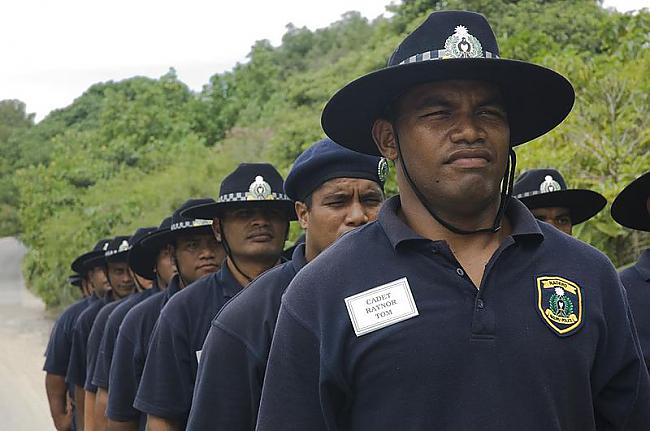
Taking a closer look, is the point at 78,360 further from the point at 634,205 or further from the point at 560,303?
the point at 560,303

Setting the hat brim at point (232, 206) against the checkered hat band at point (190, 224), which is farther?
the checkered hat band at point (190, 224)

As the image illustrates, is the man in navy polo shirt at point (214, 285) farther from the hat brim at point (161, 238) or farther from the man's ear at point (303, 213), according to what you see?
the hat brim at point (161, 238)

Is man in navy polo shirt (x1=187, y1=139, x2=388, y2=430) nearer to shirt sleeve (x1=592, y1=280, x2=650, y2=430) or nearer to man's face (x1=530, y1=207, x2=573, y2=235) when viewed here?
shirt sleeve (x1=592, y1=280, x2=650, y2=430)

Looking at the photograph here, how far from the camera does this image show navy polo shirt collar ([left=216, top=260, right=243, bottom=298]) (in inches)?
195

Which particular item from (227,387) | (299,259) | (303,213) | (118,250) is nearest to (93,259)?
(118,250)

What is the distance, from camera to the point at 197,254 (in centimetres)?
657

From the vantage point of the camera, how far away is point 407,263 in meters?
2.51

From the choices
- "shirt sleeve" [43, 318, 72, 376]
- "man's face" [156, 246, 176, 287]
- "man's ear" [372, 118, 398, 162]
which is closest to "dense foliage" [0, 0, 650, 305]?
"man's face" [156, 246, 176, 287]

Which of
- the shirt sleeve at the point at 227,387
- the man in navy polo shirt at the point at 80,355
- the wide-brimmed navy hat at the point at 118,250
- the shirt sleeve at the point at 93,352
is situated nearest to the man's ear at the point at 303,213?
the shirt sleeve at the point at 227,387

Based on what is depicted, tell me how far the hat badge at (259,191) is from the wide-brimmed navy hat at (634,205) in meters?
1.73

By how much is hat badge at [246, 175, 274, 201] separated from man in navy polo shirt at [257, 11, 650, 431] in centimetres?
254

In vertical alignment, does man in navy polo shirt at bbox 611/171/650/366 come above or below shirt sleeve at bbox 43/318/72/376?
above

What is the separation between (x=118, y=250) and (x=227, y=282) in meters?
5.45

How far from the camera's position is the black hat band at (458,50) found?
257 cm
